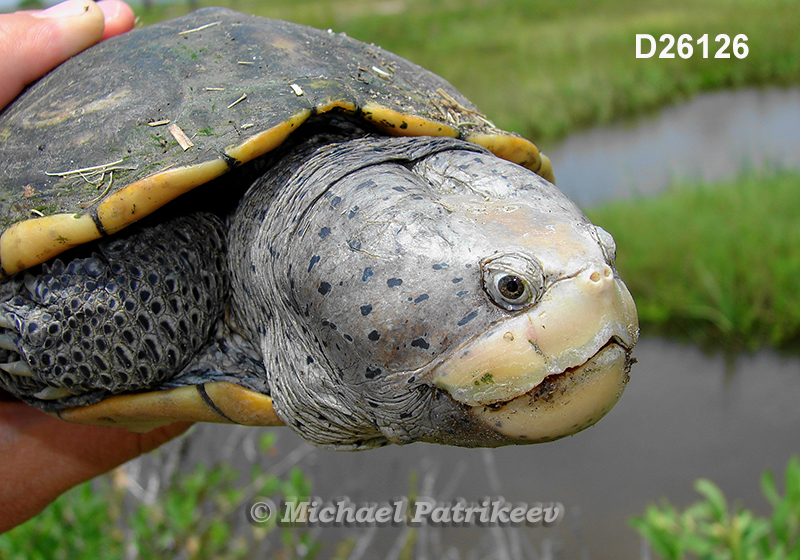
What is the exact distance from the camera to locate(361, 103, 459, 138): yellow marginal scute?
1.17 m

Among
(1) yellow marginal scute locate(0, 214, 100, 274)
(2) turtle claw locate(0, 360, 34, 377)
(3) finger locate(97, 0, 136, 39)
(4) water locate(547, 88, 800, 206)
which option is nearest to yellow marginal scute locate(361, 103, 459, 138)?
(1) yellow marginal scute locate(0, 214, 100, 274)

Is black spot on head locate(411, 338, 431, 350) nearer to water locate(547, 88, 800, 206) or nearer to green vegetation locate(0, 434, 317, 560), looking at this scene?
green vegetation locate(0, 434, 317, 560)

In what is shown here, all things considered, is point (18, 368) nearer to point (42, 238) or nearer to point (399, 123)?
point (42, 238)

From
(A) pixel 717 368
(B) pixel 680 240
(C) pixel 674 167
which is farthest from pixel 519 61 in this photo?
(A) pixel 717 368

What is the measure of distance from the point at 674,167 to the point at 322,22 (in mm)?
7542

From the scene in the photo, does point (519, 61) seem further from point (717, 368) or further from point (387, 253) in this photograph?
point (387, 253)

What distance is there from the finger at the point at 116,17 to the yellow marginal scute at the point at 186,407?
3.42 ft

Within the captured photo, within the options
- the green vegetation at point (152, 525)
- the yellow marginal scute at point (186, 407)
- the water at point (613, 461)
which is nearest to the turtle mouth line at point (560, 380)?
the yellow marginal scute at point (186, 407)

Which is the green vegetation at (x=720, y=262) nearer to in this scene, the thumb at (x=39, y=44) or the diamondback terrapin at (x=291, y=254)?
the diamondback terrapin at (x=291, y=254)

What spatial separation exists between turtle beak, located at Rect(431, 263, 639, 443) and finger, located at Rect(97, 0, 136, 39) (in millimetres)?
1444

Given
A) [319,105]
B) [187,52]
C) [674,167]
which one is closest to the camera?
[319,105]

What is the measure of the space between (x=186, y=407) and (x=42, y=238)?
0.41 meters

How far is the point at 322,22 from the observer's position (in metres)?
11.8

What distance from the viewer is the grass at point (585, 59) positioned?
8.67m
